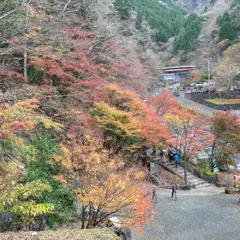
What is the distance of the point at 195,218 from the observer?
14992 mm

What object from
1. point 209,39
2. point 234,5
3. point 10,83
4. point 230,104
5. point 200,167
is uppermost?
point 234,5

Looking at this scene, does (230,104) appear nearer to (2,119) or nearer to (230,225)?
(230,225)

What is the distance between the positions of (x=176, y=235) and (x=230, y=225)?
3192 millimetres

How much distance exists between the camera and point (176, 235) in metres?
13.1

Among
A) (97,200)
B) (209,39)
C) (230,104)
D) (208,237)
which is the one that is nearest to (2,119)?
(97,200)

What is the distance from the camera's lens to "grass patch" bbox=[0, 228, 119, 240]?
5547 millimetres

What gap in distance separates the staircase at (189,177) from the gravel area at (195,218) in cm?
249

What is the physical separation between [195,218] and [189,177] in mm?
7849

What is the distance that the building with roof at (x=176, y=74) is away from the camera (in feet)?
227

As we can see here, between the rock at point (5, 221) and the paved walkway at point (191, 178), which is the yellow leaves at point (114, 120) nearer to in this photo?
the paved walkway at point (191, 178)

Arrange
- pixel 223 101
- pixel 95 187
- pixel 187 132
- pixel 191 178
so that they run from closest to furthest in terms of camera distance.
→ pixel 95 187 → pixel 187 132 → pixel 191 178 → pixel 223 101

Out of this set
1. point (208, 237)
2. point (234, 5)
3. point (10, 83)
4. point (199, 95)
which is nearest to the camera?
point (208, 237)

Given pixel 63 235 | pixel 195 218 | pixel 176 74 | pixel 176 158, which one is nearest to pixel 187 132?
pixel 176 158

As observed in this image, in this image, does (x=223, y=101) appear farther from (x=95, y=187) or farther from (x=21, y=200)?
(x=21, y=200)
